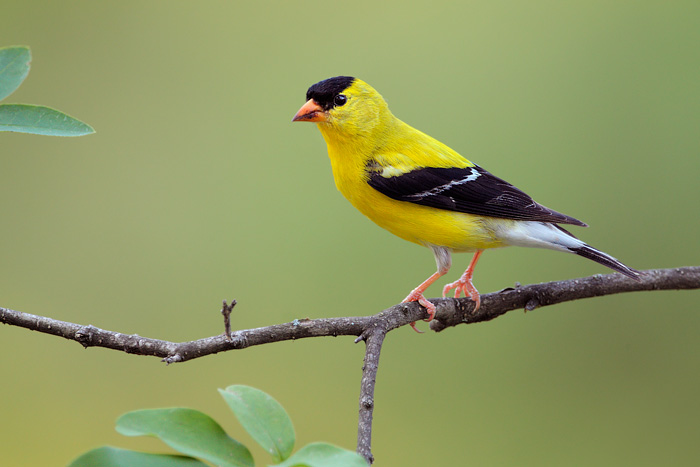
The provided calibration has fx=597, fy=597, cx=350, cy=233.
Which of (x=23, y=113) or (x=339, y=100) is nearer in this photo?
(x=23, y=113)

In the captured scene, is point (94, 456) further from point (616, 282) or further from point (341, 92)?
point (616, 282)

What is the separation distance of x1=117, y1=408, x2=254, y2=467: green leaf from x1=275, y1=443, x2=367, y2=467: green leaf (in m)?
0.09

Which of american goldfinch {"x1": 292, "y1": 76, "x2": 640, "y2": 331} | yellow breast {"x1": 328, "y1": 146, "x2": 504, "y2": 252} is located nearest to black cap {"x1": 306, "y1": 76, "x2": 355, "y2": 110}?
american goldfinch {"x1": 292, "y1": 76, "x2": 640, "y2": 331}

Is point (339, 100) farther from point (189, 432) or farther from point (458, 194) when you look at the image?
point (189, 432)

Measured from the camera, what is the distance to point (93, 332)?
3.87 feet

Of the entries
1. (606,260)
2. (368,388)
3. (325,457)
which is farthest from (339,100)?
(325,457)

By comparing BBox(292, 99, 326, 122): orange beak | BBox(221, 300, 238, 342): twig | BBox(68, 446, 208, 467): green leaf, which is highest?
BBox(292, 99, 326, 122): orange beak

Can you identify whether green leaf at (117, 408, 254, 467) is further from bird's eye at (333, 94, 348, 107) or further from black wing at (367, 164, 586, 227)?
bird's eye at (333, 94, 348, 107)

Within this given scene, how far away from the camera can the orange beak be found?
2.01 metres

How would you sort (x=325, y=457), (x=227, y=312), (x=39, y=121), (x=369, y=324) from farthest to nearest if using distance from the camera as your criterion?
(x=369, y=324)
(x=227, y=312)
(x=39, y=121)
(x=325, y=457)

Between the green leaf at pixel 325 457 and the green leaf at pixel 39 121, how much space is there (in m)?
0.56

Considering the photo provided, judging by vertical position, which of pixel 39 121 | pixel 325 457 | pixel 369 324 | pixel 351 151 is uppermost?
pixel 351 151

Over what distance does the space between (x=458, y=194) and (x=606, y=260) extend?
0.51 metres

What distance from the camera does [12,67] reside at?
943 mm
